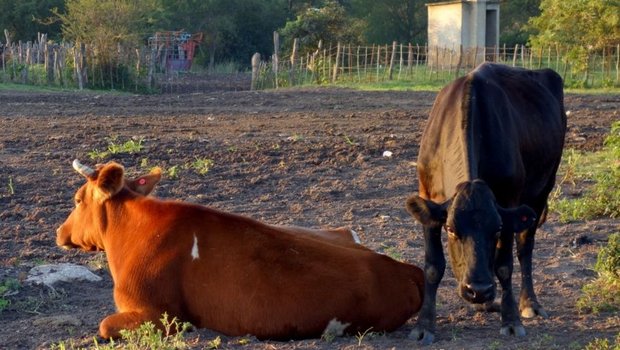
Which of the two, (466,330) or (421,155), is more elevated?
Answer: (421,155)

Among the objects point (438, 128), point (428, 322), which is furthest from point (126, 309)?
point (438, 128)

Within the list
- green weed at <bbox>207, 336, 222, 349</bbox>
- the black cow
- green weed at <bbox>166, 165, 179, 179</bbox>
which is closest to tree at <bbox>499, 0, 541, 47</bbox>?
green weed at <bbox>166, 165, 179, 179</bbox>

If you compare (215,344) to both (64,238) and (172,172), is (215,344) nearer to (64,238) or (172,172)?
(64,238)

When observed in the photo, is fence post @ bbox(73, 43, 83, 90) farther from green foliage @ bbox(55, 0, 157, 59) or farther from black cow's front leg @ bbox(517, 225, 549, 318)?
black cow's front leg @ bbox(517, 225, 549, 318)

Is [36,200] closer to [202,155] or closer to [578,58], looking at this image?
[202,155]

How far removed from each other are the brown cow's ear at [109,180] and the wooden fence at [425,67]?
2853 cm

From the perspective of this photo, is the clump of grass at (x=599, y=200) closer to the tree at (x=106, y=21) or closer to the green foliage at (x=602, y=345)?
the green foliage at (x=602, y=345)

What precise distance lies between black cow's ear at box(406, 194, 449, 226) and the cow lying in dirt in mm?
445

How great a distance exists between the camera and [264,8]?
62.0 metres

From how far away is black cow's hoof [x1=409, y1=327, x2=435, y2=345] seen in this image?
6.41m

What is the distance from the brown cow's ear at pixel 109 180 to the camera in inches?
263

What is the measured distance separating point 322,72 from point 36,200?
1060 inches

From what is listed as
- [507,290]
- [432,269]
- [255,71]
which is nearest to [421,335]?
[432,269]

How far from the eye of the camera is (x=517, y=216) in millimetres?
6281
